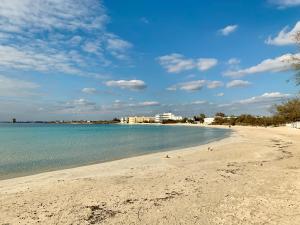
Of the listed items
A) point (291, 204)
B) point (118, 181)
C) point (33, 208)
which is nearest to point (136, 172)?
point (118, 181)

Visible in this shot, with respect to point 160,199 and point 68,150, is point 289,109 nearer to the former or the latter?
point 68,150

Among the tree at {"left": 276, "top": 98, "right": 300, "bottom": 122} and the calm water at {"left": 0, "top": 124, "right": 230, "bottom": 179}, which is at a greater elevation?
the tree at {"left": 276, "top": 98, "right": 300, "bottom": 122}

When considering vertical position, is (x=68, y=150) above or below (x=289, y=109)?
below

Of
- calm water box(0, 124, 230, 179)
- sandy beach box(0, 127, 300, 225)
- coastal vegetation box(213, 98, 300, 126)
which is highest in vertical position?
coastal vegetation box(213, 98, 300, 126)

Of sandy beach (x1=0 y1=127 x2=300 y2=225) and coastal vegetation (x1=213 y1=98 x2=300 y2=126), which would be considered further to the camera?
coastal vegetation (x1=213 y1=98 x2=300 y2=126)

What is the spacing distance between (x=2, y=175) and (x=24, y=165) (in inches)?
167

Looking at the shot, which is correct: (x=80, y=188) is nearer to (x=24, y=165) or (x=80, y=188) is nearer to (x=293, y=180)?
(x=293, y=180)

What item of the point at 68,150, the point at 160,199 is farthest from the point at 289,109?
the point at 160,199

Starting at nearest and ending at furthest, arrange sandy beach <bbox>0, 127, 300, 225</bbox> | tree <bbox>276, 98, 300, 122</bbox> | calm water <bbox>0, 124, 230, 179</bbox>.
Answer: sandy beach <bbox>0, 127, 300, 225</bbox>
calm water <bbox>0, 124, 230, 179</bbox>
tree <bbox>276, 98, 300, 122</bbox>

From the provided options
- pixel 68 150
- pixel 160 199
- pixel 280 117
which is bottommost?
pixel 68 150

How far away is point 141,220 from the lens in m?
8.13

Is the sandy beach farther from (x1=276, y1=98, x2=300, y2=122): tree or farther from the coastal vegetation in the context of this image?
(x1=276, y1=98, x2=300, y2=122): tree

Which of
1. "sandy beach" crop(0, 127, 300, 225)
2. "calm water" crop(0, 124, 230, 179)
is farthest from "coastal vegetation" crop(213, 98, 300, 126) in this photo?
"sandy beach" crop(0, 127, 300, 225)

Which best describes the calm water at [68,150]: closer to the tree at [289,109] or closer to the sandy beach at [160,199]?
the sandy beach at [160,199]
